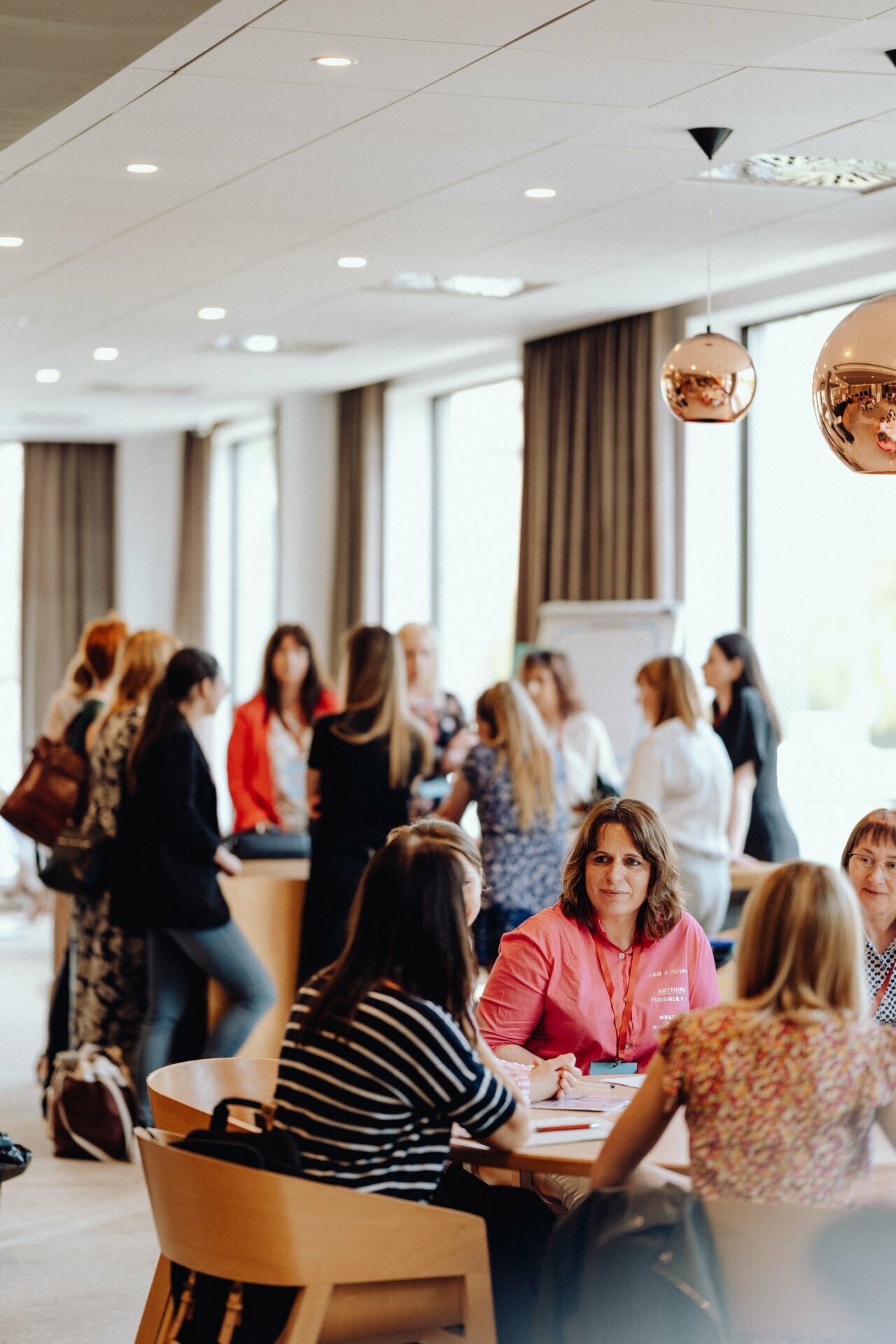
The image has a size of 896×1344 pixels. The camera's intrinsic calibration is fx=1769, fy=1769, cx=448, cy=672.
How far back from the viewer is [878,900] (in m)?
3.59

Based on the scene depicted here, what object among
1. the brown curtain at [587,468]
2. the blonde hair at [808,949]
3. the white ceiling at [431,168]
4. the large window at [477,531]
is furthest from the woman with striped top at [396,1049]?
the large window at [477,531]

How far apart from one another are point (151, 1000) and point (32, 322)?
399 cm

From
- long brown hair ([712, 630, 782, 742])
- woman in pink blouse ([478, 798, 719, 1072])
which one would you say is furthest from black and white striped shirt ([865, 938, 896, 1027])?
long brown hair ([712, 630, 782, 742])

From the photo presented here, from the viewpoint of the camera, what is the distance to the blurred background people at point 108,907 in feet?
18.7

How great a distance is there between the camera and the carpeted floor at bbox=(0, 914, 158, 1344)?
423cm

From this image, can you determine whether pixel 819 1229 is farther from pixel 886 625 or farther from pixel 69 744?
pixel 886 625

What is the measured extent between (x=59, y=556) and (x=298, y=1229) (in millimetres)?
10722

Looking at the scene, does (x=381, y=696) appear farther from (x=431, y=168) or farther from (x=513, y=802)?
(x=431, y=168)

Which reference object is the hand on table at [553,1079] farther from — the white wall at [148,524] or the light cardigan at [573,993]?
the white wall at [148,524]

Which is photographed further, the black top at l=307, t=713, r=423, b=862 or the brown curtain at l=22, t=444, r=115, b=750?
the brown curtain at l=22, t=444, r=115, b=750

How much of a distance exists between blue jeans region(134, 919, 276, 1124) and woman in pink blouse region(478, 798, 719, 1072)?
6.93ft

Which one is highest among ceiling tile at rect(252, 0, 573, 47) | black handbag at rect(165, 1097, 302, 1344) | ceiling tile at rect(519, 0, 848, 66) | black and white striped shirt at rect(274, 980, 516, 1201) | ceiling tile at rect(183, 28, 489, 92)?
ceiling tile at rect(519, 0, 848, 66)

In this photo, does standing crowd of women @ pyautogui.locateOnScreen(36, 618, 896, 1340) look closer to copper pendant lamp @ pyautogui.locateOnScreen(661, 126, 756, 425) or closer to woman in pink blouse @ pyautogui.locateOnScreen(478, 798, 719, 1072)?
woman in pink blouse @ pyautogui.locateOnScreen(478, 798, 719, 1072)

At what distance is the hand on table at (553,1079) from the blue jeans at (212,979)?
8.11 feet
